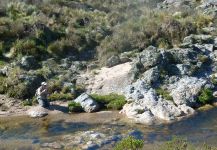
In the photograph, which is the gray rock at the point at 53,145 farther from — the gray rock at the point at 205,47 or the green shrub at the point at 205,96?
the gray rock at the point at 205,47

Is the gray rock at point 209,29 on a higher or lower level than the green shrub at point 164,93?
higher

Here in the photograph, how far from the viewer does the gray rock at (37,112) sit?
22.8 meters

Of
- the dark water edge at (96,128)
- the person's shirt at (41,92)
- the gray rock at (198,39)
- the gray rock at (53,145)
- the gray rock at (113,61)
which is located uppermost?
the gray rock at (198,39)

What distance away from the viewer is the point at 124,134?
19.6 m

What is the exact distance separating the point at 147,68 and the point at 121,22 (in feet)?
34.5

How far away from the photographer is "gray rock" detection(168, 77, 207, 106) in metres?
22.8

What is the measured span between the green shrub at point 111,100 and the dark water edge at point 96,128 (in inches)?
23.6

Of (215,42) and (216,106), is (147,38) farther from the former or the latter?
(216,106)

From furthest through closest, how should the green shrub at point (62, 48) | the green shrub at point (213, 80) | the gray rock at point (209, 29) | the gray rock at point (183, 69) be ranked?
the gray rock at point (209, 29) → the green shrub at point (62, 48) → the gray rock at point (183, 69) → the green shrub at point (213, 80)

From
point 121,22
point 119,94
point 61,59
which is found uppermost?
point 121,22

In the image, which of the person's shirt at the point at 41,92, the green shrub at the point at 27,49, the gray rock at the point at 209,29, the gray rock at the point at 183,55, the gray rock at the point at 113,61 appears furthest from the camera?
the gray rock at the point at 209,29

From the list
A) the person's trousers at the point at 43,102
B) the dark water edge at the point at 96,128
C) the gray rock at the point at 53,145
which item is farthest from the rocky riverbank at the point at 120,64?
the gray rock at the point at 53,145

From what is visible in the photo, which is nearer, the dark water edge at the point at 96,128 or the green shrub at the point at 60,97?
the dark water edge at the point at 96,128

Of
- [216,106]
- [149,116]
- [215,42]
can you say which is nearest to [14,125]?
[149,116]
